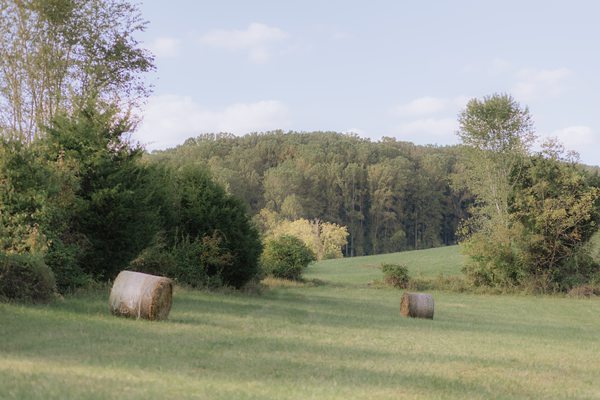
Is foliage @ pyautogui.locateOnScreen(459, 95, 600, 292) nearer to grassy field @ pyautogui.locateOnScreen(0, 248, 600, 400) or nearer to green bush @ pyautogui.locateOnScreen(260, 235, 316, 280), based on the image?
green bush @ pyautogui.locateOnScreen(260, 235, 316, 280)

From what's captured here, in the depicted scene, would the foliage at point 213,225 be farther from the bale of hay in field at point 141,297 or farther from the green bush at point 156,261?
the bale of hay in field at point 141,297

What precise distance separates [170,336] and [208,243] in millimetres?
15784

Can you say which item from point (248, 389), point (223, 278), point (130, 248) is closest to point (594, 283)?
point (223, 278)

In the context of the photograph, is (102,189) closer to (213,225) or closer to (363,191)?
(213,225)

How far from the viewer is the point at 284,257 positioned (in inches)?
1775

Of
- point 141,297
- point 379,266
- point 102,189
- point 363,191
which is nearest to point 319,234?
point 363,191

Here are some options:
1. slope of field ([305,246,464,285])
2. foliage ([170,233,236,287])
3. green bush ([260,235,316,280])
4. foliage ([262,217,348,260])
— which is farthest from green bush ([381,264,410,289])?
foliage ([262,217,348,260])

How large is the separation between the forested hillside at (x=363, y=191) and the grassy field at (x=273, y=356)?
81.0 m

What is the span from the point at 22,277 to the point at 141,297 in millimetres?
3586

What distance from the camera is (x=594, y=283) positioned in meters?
43.1

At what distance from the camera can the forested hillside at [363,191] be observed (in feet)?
342

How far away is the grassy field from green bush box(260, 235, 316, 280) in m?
22.6

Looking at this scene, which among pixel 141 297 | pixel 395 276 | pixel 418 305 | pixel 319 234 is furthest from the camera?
pixel 319 234

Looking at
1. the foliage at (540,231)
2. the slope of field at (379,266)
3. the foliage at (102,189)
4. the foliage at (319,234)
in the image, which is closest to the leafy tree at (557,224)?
the foliage at (540,231)
